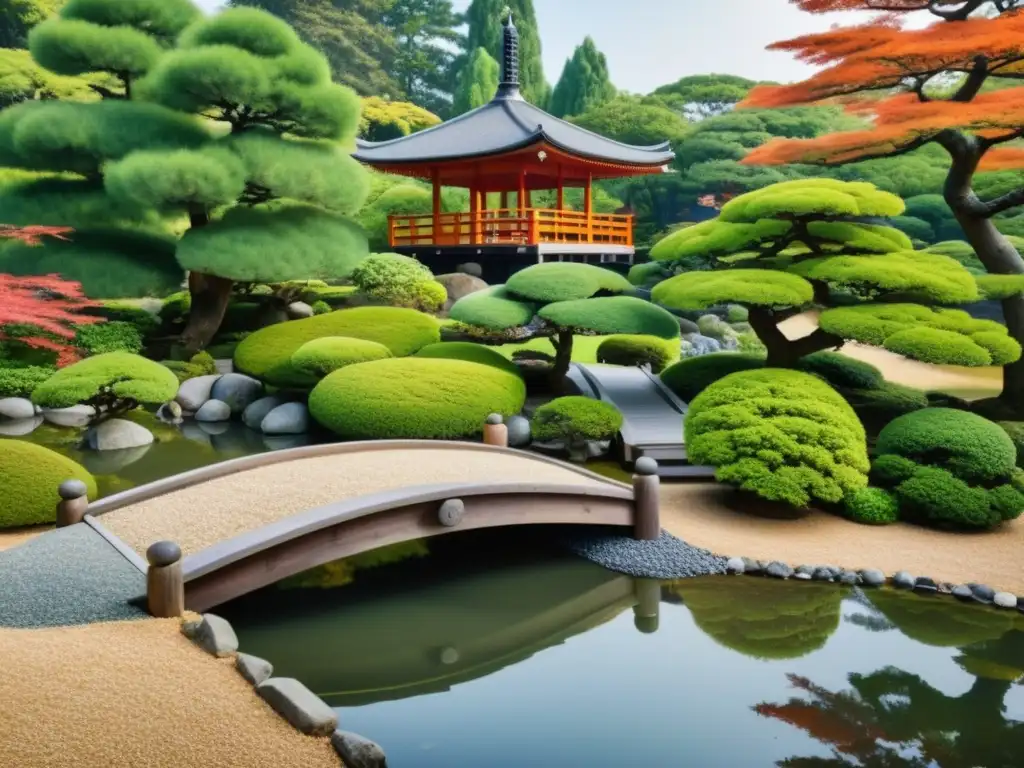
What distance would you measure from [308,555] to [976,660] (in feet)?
13.6

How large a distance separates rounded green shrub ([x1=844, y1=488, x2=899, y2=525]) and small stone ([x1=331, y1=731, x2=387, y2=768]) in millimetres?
5089

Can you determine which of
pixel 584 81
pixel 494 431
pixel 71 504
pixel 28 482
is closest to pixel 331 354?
pixel 494 431

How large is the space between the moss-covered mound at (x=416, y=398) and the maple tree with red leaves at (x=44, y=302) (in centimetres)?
381

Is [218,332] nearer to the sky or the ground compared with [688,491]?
nearer to the sky

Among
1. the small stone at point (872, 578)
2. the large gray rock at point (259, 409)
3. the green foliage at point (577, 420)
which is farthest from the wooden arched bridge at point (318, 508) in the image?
the large gray rock at point (259, 409)

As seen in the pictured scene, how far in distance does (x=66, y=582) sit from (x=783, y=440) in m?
5.29

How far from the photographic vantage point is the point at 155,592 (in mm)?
4320

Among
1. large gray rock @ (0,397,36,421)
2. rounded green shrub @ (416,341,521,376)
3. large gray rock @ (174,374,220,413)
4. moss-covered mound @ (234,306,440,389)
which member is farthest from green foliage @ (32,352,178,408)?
rounded green shrub @ (416,341,521,376)

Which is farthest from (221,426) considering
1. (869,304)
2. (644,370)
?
(869,304)

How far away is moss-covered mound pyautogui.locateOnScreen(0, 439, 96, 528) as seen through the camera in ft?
21.2

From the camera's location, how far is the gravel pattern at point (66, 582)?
427 centimetres

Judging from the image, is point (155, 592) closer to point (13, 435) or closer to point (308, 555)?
point (308, 555)

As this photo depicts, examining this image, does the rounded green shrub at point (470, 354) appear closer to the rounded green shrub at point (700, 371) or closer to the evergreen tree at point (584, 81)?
the rounded green shrub at point (700, 371)

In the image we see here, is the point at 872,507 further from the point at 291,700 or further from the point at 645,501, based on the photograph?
the point at 291,700
